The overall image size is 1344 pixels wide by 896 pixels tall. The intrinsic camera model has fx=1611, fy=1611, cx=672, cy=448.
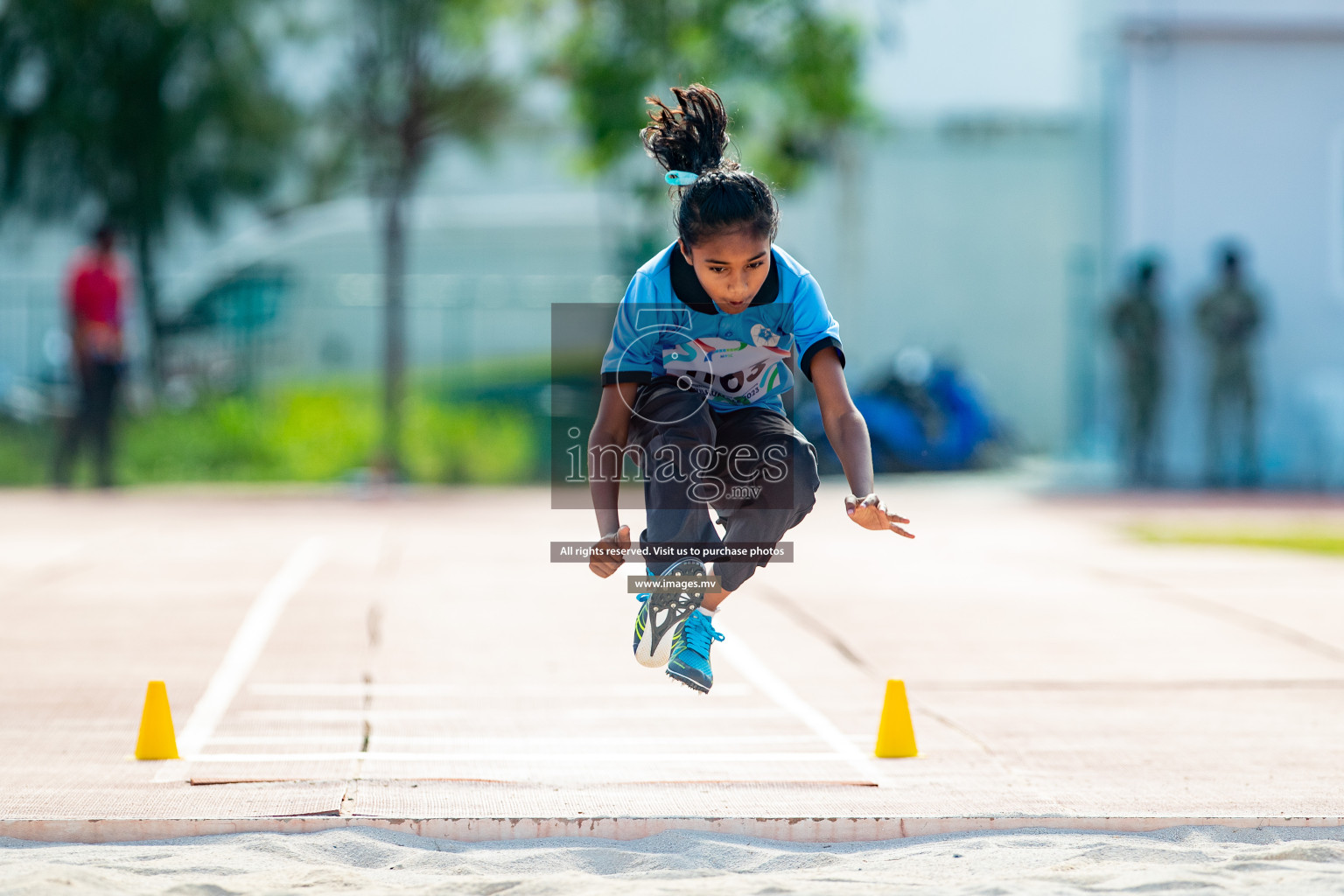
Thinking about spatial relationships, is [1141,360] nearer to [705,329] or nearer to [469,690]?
[469,690]

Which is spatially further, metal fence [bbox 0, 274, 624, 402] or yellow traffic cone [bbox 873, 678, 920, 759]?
metal fence [bbox 0, 274, 624, 402]

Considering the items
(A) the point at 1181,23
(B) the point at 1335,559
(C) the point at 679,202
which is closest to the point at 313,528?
(B) the point at 1335,559

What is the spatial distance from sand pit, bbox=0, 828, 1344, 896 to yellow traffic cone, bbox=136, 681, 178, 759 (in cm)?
99

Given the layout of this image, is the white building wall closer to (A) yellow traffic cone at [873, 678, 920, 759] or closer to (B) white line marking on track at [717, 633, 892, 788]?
(B) white line marking on track at [717, 633, 892, 788]

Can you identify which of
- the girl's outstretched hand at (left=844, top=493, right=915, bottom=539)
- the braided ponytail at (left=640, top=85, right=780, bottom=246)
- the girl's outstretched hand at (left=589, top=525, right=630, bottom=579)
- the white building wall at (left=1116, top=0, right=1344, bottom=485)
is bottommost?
the girl's outstretched hand at (left=589, top=525, right=630, bottom=579)

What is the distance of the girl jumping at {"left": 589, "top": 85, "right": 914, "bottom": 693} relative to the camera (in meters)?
5.30

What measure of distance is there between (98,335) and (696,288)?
12464 mm

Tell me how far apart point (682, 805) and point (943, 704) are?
89.9 inches

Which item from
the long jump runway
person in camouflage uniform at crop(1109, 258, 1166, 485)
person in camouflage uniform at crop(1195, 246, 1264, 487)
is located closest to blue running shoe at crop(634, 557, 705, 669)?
the long jump runway

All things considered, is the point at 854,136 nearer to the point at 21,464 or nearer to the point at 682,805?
the point at 21,464

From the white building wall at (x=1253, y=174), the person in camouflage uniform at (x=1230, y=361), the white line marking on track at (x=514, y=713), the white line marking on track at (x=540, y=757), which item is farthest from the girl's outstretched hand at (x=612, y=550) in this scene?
the white building wall at (x=1253, y=174)

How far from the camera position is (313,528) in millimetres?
14102

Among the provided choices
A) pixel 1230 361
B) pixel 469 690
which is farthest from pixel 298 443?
pixel 469 690

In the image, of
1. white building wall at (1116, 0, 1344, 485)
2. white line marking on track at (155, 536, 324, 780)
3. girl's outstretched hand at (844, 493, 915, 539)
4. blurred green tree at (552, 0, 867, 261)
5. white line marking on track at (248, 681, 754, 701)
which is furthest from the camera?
white building wall at (1116, 0, 1344, 485)
